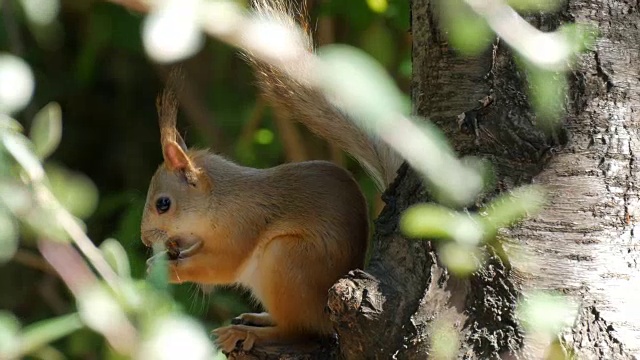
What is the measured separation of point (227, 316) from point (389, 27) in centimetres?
85

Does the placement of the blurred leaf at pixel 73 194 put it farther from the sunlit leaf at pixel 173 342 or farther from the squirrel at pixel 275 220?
the squirrel at pixel 275 220

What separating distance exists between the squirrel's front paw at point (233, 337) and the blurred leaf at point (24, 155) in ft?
2.82

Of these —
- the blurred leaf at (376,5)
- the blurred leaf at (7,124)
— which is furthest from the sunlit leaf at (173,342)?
the blurred leaf at (376,5)

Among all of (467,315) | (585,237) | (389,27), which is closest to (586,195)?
(585,237)

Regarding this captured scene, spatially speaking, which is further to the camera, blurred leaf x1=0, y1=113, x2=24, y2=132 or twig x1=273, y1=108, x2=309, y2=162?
twig x1=273, y1=108, x2=309, y2=162

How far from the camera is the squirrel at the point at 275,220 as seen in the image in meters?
1.25

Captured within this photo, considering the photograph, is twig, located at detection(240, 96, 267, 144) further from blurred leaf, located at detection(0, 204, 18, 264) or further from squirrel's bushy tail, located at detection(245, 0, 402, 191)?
blurred leaf, located at detection(0, 204, 18, 264)

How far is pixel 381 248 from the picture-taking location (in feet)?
3.44

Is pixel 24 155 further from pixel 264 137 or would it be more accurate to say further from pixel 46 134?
pixel 264 137

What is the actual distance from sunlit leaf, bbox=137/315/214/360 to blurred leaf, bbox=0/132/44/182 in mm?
90

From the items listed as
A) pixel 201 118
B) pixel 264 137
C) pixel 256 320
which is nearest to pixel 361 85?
pixel 256 320

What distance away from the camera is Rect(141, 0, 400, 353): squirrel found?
1.25 m

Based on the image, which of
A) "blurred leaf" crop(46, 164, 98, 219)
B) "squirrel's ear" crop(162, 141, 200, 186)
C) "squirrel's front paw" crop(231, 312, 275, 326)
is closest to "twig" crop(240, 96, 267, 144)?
"squirrel's ear" crop(162, 141, 200, 186)

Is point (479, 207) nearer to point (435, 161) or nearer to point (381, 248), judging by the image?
point (381, 248)
